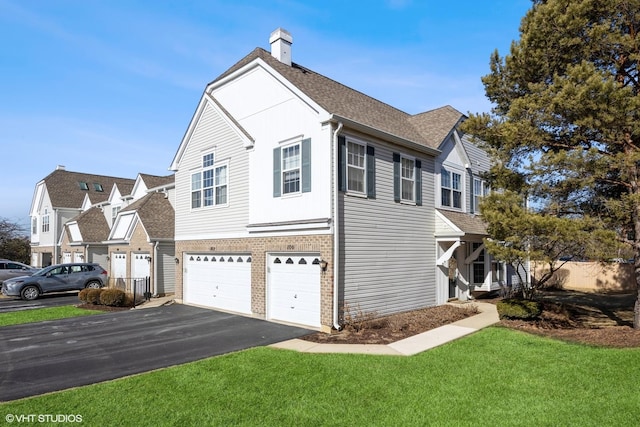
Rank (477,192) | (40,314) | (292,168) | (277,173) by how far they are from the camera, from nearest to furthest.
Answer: (292,168)
(277,173)
(40,314)
(477,192)

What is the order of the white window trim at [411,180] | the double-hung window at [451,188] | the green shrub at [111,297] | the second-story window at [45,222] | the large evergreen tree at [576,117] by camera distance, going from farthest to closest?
1. the second-story window at [45,222]
2. the green shrub at [111,297]
3. the double-hung window at [451,188]
4. the white window trim at [411,180]
5. the large evergreen tree at [576,117]

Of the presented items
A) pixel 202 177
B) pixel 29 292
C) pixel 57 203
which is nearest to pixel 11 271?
pixel 29 292

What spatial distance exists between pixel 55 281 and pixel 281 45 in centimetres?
1775

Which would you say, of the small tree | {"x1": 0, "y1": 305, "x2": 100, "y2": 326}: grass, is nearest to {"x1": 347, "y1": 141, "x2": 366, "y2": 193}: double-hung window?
the small tree

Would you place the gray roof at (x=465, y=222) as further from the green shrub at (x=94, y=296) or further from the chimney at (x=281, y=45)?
the green shrub at (x=94, y=296)

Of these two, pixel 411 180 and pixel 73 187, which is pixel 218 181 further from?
pixel 73 187

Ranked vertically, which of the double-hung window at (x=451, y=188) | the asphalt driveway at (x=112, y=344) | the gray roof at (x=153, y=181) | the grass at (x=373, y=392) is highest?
the gray roof at (x=153, y=181)

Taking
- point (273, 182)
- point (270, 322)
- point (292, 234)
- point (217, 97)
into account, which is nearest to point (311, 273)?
point (292, 234)

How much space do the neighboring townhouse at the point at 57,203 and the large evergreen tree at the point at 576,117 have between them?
32617mm

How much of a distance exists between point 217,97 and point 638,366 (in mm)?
16237

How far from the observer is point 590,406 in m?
6.23

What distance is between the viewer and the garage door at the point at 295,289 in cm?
1230

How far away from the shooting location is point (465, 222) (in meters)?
16.8

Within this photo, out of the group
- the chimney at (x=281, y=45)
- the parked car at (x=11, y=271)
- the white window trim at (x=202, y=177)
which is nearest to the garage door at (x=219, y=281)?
the white window trim at (x=202, y=177)
